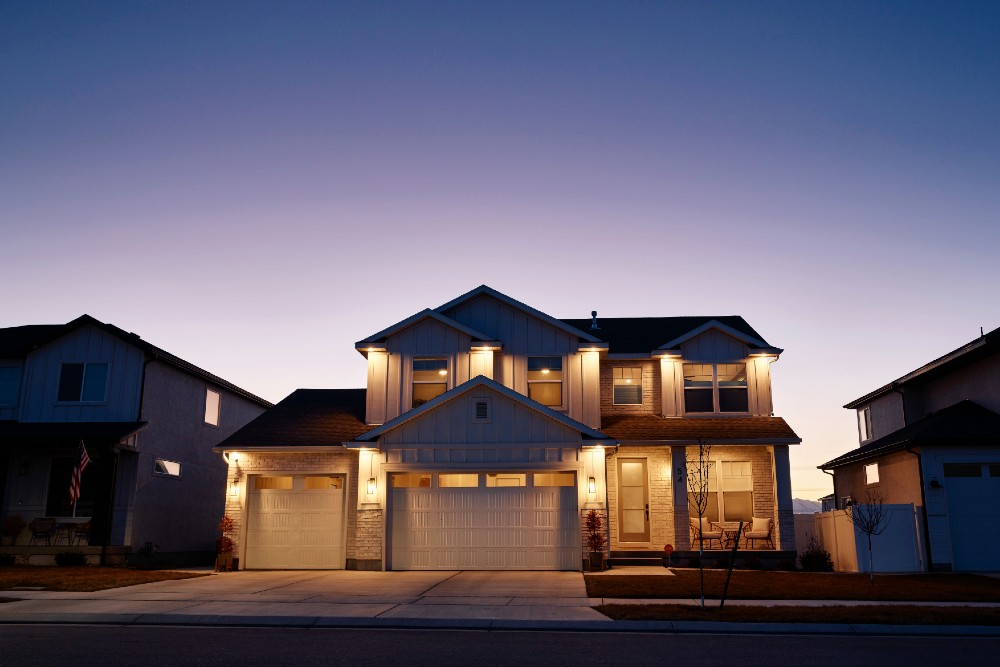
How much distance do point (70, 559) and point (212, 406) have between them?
7.60m

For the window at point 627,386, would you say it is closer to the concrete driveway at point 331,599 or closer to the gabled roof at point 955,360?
the concrete driveway at point 331,599

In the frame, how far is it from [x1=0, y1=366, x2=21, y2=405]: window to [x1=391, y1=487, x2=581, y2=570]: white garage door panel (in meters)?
13.0

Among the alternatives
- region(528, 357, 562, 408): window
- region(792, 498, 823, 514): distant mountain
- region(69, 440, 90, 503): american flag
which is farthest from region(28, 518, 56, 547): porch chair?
region(792, 498, 823, 514): distant mountain

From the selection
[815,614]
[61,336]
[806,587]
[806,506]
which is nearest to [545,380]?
[806,587]

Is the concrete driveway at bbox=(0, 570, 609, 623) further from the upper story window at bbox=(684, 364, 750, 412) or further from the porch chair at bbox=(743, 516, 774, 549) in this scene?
the upper story window at bbox=(684, 364, 750, 412)

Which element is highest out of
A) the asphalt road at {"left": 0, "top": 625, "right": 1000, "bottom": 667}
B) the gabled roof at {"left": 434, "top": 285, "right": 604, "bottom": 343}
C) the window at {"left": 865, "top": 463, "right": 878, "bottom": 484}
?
the gabled roof at {"left": 434, "top": 285, "right": 604, "bottom": 343}

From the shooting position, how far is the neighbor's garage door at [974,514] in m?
21.3

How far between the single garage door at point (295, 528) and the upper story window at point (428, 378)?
346 centimetres

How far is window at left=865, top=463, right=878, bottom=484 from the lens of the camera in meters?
26.7

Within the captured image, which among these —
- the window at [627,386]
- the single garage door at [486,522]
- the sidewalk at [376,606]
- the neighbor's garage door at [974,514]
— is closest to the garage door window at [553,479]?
the single garage door at [486,522]

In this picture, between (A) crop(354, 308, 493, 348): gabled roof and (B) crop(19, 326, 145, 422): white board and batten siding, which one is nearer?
(A) crop(354, 308, 493, 348): gabled roof

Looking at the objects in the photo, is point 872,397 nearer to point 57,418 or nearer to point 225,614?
point 225,614

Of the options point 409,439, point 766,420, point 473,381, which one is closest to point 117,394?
point 409,439

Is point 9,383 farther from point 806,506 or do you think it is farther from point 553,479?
point 806,506
